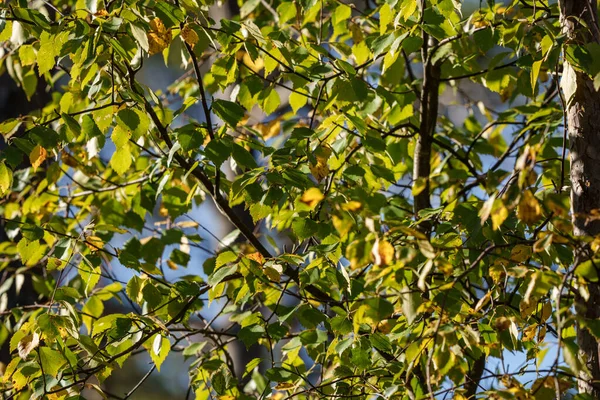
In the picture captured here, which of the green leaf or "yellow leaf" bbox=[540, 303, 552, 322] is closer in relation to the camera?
"yellow leaf" bbox=[540, 303, 552, 322]

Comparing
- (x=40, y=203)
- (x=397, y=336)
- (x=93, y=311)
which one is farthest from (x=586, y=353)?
(x=40, y=203)

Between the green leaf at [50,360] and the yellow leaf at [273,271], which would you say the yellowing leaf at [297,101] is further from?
the green leaf at [50,360]

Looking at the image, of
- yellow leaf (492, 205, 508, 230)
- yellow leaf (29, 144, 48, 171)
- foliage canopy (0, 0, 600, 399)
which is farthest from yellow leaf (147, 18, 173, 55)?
yellow leaf (492, 205, 508, 230)

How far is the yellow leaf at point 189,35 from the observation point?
73.0 inches

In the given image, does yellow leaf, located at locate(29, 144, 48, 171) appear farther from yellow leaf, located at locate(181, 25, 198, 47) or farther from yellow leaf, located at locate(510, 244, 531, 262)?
yellow leaf, located at locate(510, 244, 531, 262)

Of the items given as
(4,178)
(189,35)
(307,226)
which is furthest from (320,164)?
(4,178)

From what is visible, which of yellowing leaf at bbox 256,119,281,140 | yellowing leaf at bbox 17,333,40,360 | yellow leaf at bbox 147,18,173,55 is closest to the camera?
yellowing leaf at bbox 17,333,40,360

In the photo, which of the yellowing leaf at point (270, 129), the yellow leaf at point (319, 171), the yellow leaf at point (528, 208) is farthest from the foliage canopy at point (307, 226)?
the yellowing leaf at point (270, 129)

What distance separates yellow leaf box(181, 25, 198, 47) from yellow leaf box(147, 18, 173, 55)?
0.08 metres

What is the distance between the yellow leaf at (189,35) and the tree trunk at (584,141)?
89cm

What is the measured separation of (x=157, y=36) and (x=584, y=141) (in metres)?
1.09

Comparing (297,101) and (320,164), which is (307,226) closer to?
(320,164)

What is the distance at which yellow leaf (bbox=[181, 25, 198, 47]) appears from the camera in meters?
1.85

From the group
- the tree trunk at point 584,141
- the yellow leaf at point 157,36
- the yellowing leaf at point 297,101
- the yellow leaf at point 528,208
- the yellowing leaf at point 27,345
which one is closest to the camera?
the yellow leaf at point 528,208
